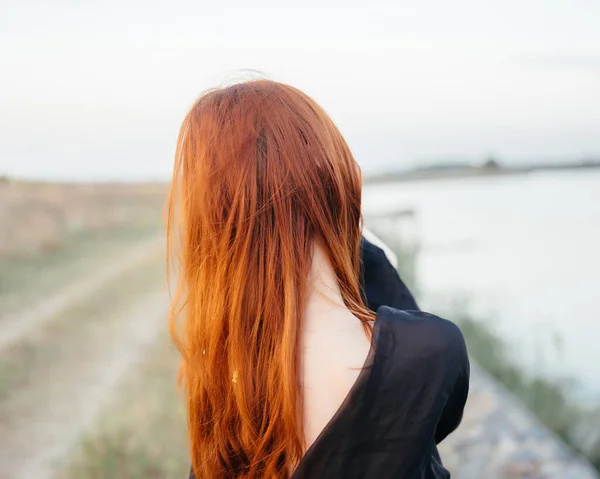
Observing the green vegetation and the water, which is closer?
the green vegetation

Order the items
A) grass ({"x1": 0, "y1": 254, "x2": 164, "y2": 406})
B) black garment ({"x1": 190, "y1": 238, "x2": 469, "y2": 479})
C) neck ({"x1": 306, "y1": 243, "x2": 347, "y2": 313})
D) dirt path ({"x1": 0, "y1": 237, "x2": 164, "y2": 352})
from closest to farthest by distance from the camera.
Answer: black garment ({"x1": 190, "y1": 238, "x2": 469, "y2": 479})
neck ({"x1": 306, "y1": 243, "x2": 347, "y2": 313})
grass ({"x1": 0, "y1": 254, "x2": 164, "y2": 406})
dirt path ({"x1": 0, "y1": 237, "x2": 164, "y2": 352})

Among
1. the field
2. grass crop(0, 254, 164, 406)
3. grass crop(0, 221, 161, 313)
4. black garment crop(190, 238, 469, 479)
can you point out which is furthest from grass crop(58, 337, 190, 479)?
grass crop(0, 221, 161, 313)

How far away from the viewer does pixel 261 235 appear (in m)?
1.19

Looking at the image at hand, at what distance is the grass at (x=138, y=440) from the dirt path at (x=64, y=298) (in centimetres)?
207

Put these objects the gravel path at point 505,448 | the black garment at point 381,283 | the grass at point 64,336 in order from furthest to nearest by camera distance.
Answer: the grass at point 64,336 → the gravel path at point 505,448 → the black garment at point 381,283

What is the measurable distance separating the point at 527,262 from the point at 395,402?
14.5 ft

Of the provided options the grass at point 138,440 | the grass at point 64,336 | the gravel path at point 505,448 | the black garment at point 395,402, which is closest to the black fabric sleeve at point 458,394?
the black garment at point 395,402

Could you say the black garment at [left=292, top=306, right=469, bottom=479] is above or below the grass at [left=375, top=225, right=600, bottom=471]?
above

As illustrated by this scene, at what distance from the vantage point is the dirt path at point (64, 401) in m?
3.38

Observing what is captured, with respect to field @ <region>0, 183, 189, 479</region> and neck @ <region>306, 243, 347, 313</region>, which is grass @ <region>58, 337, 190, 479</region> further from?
neck @ <region>306, 243, 347, 313</region>

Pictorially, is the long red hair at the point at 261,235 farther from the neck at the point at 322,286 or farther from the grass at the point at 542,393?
the grass at the point at 542,393

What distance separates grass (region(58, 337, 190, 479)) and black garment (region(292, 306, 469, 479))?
2.23m

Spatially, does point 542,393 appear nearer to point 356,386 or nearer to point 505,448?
point 505,448

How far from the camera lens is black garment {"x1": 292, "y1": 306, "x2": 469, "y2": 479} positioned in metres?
1.02
